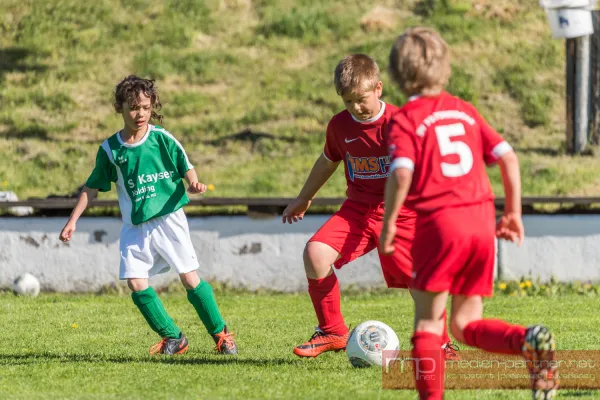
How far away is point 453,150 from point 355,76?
64.3 inches

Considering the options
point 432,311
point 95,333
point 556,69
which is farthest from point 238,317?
point 556,69

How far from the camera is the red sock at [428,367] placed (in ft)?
12.6

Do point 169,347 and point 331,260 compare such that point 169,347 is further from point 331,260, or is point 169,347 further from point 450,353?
point 450,353

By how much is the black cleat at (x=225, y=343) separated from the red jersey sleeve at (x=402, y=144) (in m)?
2.57

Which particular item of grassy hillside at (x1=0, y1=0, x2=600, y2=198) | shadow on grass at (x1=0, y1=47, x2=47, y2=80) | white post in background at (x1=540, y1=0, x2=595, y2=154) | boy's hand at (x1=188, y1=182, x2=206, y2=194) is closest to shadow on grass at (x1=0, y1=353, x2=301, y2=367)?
boy's hand at (x1=188, y1=182, x2=206, y2=194)

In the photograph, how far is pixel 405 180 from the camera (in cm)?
381

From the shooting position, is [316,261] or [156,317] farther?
[156,317]

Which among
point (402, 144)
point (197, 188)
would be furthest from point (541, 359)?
point (197, 188)

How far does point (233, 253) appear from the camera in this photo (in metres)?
9.54

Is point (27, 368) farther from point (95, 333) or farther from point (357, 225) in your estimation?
point (357, 225)

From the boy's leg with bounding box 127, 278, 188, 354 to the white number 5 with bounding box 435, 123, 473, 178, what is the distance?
272cm

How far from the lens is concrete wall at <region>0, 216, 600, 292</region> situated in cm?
938

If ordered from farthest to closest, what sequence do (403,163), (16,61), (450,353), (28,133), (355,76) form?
(16,61)
(28,133)
(450,353)
(355,76)
(403,163)

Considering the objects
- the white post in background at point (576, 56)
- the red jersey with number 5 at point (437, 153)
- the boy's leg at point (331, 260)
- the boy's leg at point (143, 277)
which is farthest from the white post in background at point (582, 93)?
the red jersey with number 5 at point (437, 153)
